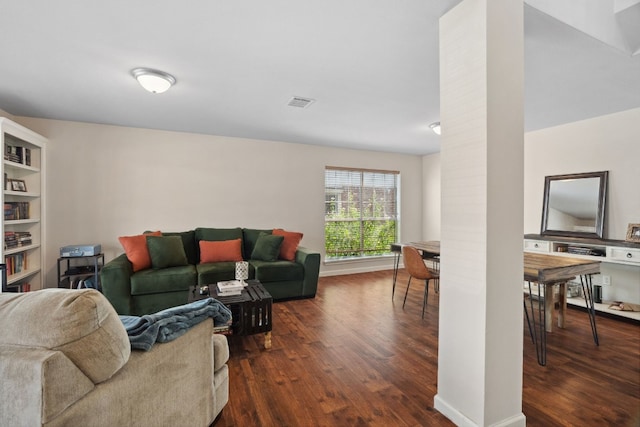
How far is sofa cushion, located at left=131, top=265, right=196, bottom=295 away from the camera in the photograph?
11.3ft

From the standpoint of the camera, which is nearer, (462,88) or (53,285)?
(462,88)

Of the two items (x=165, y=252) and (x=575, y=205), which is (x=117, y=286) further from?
(x=575, y=205)

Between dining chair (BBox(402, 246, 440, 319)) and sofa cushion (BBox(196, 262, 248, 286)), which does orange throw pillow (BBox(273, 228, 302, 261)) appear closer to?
sofa cushion (BBox(196, 262, 248, 286))

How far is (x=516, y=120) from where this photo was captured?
163 centimetres

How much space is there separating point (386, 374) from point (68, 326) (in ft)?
6.45

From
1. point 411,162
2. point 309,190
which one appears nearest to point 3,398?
point 309,190

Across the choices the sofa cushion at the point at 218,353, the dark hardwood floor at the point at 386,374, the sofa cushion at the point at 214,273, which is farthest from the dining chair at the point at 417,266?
the sofa cushion at the point at 218,353

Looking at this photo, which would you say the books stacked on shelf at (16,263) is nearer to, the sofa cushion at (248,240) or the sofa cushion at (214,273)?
the sofa cushion at (214,273)

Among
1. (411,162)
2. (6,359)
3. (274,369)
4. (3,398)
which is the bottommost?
(274,369)

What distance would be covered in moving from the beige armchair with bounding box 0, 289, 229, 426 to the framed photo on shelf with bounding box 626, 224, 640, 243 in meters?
4.60

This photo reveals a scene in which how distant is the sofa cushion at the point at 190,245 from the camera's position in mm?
4309

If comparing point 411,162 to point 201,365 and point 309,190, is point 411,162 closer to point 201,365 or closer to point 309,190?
point 309,190

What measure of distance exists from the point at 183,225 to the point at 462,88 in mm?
4209

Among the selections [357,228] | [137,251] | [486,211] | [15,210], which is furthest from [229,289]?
[357,228]
